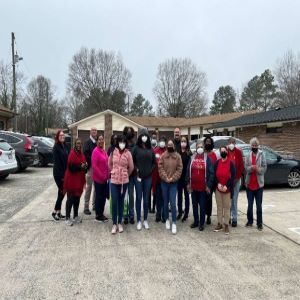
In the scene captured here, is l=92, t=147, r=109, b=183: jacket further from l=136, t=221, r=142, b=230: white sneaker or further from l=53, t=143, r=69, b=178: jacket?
l=136, t=221, r=142, b=230: white sneaker

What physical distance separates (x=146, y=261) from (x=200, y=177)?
2112mm

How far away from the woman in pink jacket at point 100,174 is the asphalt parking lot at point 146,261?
1.11 feet

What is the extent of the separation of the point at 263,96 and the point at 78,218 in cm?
5957

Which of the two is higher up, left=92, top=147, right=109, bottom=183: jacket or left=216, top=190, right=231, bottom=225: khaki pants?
left=92, top=147, right=109, bottom=183: jacket

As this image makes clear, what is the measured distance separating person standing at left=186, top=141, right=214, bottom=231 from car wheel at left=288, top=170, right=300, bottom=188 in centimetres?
614

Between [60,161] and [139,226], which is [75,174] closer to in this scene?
[60,161]

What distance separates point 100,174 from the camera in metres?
7.07

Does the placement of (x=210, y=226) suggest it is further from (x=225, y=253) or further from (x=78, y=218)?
(x=78, y=218)

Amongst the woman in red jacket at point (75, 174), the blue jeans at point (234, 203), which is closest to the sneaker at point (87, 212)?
the woman in red jacket at point (75, 174)

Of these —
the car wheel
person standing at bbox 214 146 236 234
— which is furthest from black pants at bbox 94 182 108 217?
the car wheel

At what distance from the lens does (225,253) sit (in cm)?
545

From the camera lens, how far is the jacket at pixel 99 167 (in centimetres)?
707

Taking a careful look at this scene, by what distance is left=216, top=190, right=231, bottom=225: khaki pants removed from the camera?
21.7 feet

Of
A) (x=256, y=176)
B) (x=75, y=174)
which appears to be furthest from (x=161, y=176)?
(x=256, y=176)
